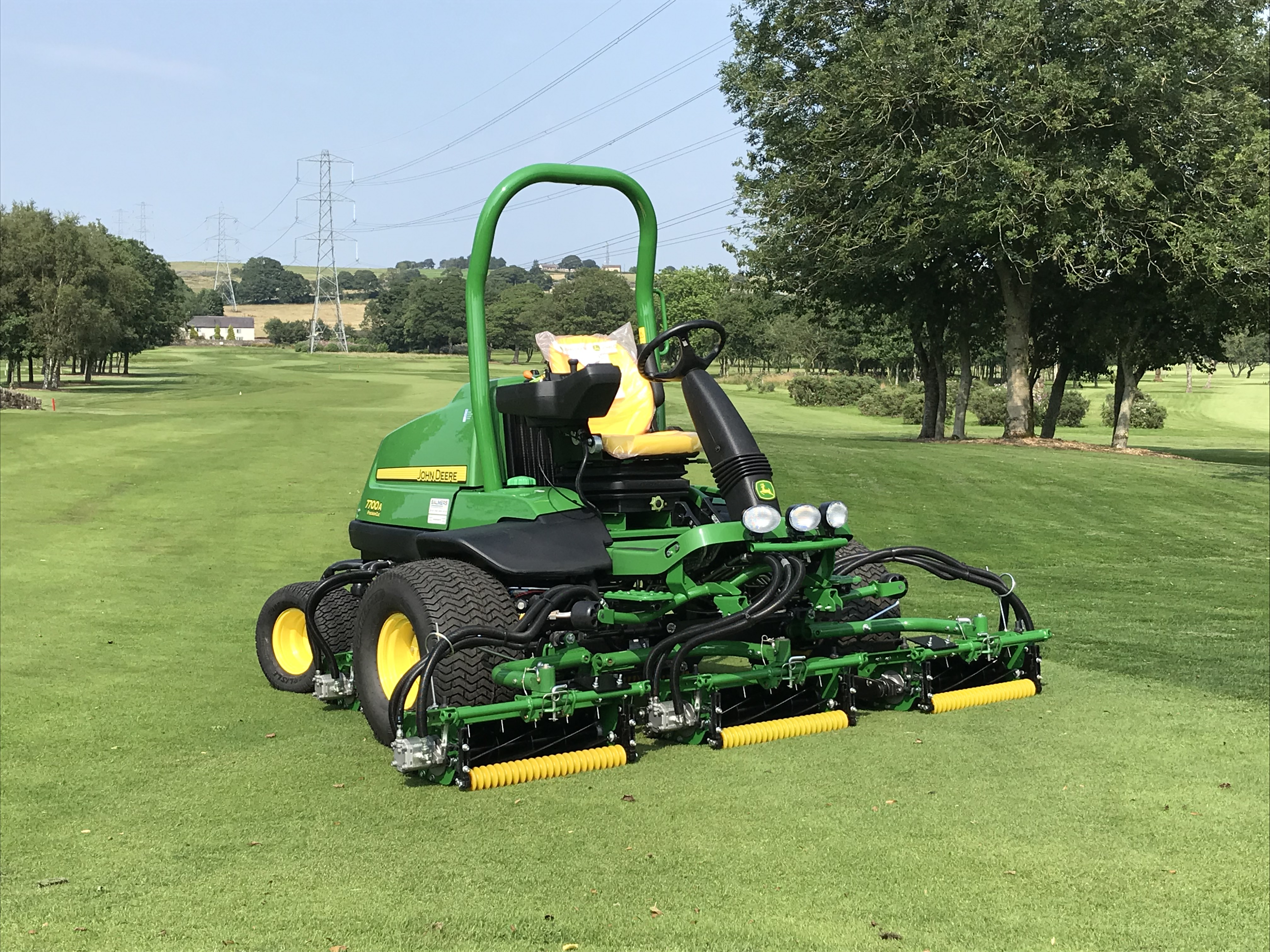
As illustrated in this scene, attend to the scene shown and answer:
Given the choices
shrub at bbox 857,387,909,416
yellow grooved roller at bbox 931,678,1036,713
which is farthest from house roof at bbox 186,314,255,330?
yellow grooved roller at bbox 931,678,1036,713

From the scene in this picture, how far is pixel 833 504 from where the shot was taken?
5773mm

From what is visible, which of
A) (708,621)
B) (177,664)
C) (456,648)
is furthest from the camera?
(177,664)

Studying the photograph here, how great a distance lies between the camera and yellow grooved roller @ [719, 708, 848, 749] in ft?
18.3

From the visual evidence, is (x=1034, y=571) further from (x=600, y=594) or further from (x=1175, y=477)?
(x=1175, y=477)

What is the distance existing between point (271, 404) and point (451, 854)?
3481cm

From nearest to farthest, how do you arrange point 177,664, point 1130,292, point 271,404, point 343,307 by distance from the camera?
point 177,664, point 1130,292, point 271,404, point 343,307

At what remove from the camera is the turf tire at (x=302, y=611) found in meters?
7.00

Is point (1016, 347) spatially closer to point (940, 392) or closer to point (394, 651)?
point (940, 392)

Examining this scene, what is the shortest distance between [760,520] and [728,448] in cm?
59

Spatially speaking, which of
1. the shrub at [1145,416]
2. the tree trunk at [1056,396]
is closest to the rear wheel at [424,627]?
the tree trunk at [1056,396]

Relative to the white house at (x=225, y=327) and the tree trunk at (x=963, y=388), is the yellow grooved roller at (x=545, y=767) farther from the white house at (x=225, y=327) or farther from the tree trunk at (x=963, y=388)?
the white house at (x=225, y=327)

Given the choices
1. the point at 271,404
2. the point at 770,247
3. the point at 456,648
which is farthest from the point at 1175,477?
the point at 271,404

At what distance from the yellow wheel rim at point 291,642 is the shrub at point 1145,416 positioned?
46281 mm

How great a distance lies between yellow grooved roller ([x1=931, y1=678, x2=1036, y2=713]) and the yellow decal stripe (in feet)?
8.69
